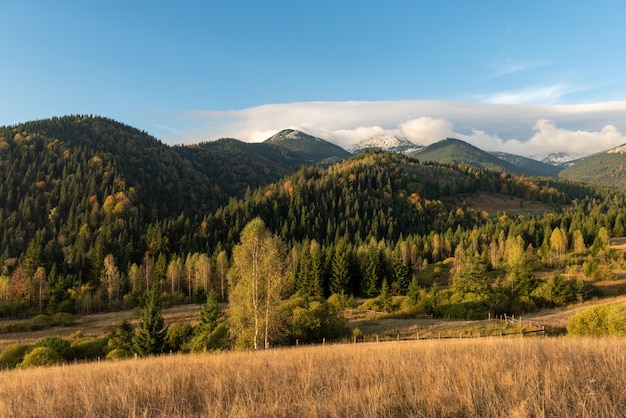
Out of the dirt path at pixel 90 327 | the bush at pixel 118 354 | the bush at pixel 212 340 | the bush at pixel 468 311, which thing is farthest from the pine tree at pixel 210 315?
the bush at pixel 468 311

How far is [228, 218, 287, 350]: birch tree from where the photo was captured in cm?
3078

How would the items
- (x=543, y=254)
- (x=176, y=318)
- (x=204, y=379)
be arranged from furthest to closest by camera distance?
(x=543, y=254)
(x=176, y=318)
(x=204, y=379)

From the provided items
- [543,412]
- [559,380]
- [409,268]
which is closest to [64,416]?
[543,412]

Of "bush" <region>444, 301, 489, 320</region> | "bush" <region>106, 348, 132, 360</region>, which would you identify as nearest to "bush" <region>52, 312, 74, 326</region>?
"bush" <region>106, 348, 132, 360</region>

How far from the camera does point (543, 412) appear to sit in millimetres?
4484

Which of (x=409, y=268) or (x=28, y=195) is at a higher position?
(x=28, y=195)

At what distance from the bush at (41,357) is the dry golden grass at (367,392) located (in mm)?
28324

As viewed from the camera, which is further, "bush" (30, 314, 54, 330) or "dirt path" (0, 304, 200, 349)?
"bush" (30, 314, 54, 330)

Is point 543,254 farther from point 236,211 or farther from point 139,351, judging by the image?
point 236,211

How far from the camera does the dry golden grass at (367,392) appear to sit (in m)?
5.03

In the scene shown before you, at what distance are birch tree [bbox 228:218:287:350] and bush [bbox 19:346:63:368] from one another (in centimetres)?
1603

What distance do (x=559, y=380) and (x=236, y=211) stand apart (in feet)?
535

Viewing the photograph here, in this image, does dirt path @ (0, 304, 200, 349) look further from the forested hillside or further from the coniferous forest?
the forested hillside

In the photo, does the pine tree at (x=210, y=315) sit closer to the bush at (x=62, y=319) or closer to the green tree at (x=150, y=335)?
the green tree at (x=150, y=335)
